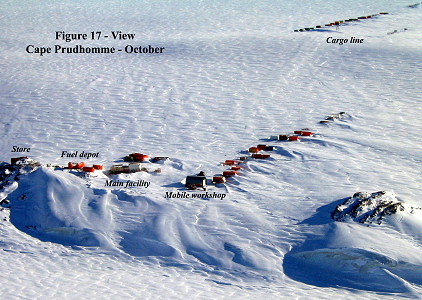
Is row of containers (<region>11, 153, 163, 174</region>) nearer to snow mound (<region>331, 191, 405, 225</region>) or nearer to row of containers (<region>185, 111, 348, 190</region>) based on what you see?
row of containers (<region>185, 111, 348, 190</region>)

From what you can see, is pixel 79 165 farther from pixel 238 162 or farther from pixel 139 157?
pixel 238 162

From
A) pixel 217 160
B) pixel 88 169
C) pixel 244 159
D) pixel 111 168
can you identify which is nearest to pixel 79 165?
pixel 88 169

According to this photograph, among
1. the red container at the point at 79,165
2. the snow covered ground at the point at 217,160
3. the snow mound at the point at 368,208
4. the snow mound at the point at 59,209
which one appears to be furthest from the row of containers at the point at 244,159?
the snow mound at the point at 368,208

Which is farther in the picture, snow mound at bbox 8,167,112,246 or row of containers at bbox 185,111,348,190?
row of containers at bbox 185,111,348,190

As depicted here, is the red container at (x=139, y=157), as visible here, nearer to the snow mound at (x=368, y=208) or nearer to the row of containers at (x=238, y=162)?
the row of containers at (x=238, y=162)

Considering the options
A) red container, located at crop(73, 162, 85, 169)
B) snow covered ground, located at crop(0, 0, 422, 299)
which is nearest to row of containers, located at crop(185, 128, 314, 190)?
snow covered ground, located at crop(0, 0, 422, 299)

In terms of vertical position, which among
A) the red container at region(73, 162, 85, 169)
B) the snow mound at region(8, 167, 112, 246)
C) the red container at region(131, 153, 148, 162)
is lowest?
the snow mound at region(8, 167, 112, 246)

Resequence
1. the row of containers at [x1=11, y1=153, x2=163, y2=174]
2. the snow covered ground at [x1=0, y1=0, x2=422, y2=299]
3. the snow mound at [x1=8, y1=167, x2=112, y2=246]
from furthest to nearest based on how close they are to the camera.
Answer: the row of containers at [x1=11, y1=153, x2=163, y2=174] < the snow mound at [x1=8, y1=167, x2=112, y2=246] < the snow covered ground at [x1=0, y1=0, x2=422, y2=299]
